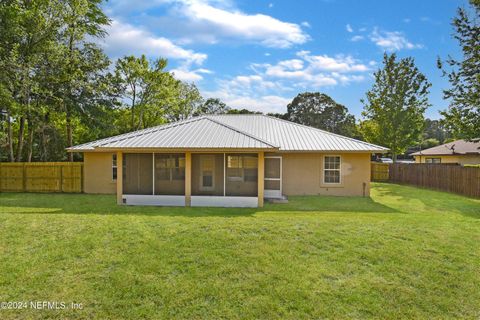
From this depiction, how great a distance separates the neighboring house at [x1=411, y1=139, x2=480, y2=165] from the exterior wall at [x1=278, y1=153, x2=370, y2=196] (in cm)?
1789

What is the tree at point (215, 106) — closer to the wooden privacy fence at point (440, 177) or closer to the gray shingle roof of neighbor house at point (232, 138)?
the gray shingle roof of neighbor house at point (232, 138)

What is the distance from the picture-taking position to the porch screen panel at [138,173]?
1164cm

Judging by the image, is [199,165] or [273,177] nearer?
[199,165]

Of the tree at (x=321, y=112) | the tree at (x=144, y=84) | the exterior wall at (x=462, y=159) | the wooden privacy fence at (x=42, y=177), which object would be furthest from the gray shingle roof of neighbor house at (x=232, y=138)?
the tree at (x=321, y=112)

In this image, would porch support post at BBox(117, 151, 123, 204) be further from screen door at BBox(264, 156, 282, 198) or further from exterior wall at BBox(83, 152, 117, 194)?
screen door at BBox(264, 156, 282, 198)

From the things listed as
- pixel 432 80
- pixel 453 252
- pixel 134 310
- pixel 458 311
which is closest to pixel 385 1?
pixel 453 252

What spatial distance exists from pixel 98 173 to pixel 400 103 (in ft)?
79.6

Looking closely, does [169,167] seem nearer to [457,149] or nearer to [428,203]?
[428,203]

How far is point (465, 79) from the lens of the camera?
15.6 meters

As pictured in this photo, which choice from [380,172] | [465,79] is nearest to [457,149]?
[380,172]

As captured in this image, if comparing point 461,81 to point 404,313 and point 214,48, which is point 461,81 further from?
point 404,313

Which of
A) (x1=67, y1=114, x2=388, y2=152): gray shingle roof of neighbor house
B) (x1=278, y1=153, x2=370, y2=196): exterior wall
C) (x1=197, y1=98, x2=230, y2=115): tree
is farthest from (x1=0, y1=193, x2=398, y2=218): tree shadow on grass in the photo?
(x1=197, y1=98, x2=230, y2=115): tree

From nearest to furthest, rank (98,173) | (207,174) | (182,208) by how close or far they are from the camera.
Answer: (182,208), (207,174), (98,173)

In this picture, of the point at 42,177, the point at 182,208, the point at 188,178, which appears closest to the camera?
the point at 182,208
